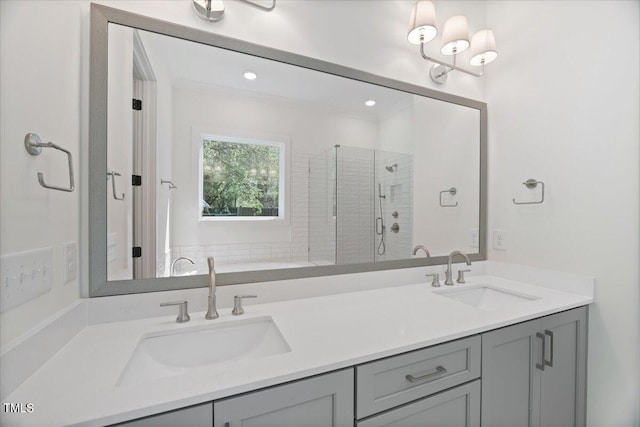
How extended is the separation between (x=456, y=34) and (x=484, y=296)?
→ 60.4 inches

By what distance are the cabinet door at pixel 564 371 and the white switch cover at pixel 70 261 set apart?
1.85 m

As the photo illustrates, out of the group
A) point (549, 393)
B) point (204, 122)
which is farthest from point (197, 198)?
point (549, 393)

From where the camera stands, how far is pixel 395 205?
162 centimetres

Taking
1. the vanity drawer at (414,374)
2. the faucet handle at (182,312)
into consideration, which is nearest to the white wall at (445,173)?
the vanity drawer at (414,374)

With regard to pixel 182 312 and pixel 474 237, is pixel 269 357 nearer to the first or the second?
pixel 182 312

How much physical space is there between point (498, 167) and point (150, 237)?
2.07 metres

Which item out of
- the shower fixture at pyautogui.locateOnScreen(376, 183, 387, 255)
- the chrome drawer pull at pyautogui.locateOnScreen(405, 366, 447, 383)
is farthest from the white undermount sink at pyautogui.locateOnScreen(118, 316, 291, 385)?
the shower fixture at pyautogui.locateOnScreen(376, 183, 387, 255)

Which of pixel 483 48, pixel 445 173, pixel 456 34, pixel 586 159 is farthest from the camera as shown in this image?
pixel 445 173

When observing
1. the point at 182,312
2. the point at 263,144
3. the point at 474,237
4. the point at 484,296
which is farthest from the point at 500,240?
the point at 182,312

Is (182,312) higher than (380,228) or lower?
lower

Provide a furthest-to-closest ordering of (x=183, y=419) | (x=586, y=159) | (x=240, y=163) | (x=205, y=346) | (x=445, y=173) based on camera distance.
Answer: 1. (x=445, y=173)
2. (x=586, y=159)
3. (x=240, y=163)
4. (x=205, y=346)
5. (x=183, y=419)

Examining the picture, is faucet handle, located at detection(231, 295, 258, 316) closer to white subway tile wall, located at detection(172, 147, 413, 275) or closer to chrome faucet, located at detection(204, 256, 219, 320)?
chrome faucet, located at detection(204, 256, 219, 320)

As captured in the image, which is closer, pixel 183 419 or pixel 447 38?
pixel 183 419

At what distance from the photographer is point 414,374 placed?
0.90 m
